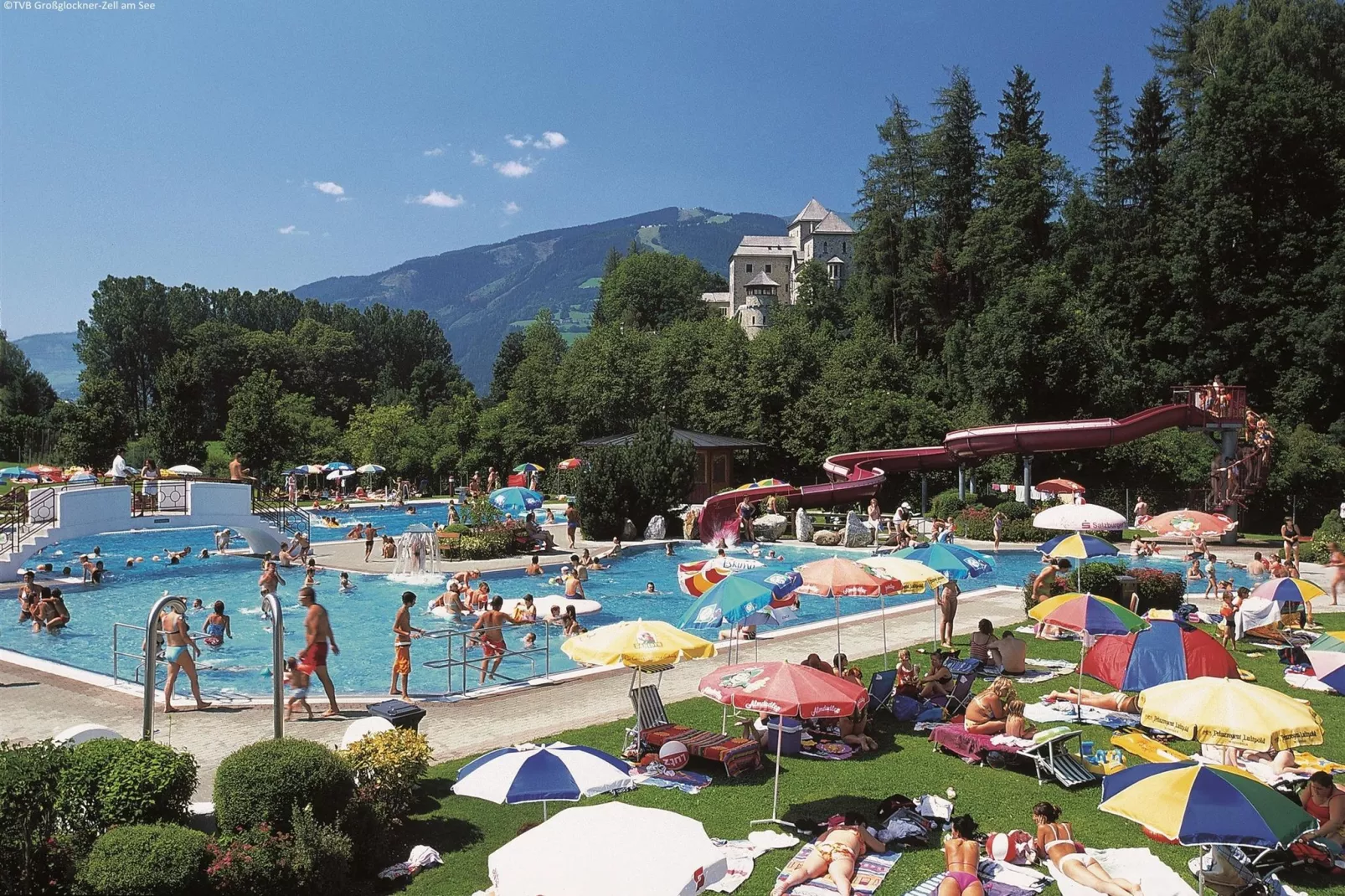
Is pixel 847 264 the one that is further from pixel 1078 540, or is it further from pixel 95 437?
pixel 1078 540

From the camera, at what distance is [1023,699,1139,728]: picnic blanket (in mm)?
13359

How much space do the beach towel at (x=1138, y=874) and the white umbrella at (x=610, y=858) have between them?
3.34m

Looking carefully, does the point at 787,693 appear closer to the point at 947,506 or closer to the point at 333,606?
the point at 333,606

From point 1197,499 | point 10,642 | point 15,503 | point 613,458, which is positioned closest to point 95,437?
point 15,503

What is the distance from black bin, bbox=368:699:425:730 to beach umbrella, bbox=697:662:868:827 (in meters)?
3.45

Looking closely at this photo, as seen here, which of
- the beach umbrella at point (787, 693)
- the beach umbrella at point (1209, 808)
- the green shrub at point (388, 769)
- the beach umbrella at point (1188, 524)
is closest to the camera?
the beach umbrella at point (1209, 808)

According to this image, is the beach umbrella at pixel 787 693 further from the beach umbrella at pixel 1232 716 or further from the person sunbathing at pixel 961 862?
the beach umbrella at pixel 1232 716

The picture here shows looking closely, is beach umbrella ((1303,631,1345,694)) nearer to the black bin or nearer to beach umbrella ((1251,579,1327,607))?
beach umbrella ((1251,579,1327,607))

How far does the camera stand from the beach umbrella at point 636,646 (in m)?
11.2

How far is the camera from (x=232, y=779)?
8.23 meters

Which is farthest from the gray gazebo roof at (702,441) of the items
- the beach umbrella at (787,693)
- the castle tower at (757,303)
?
the castle tower at (757,303)

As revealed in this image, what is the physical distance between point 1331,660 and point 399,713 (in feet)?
35.4

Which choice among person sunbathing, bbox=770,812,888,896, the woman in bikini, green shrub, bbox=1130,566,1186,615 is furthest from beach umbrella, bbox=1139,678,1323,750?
green shrub, bbox=1130,566,1186,615

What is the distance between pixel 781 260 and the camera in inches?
4951
